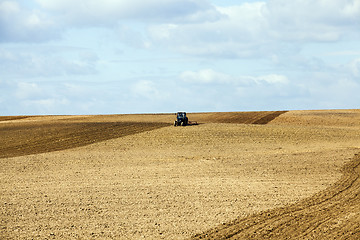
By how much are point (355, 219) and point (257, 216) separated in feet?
10.4

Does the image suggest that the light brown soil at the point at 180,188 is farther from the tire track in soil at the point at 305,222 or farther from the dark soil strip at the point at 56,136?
the dark soil strip at the point at 56,136

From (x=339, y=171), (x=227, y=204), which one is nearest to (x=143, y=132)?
(x=339, y=171)

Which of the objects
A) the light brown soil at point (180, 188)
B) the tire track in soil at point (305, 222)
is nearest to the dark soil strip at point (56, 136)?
the light brown soil at point (180, 188)

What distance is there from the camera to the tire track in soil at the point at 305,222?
16.1 meters

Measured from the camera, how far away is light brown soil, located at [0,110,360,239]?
1736 cm

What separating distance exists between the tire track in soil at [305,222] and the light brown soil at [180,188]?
0.03 m

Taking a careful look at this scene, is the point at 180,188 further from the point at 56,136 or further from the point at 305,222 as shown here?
the point at 56,136

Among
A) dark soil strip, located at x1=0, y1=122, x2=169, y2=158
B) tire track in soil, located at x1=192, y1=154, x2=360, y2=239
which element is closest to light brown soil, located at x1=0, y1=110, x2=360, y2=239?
tire track in soil, located at x1=192, y1=154, x2=360, y2=239

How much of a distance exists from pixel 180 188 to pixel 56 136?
28426 mm

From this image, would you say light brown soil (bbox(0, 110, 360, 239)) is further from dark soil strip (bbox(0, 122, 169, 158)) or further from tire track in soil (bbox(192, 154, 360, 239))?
dark soil strip (bbox(0, 122, 169, 158))

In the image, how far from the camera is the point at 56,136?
50.7m

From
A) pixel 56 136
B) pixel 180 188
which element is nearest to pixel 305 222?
pixel 180 188

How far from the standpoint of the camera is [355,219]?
1786cm

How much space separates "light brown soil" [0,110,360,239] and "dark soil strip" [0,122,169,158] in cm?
35
